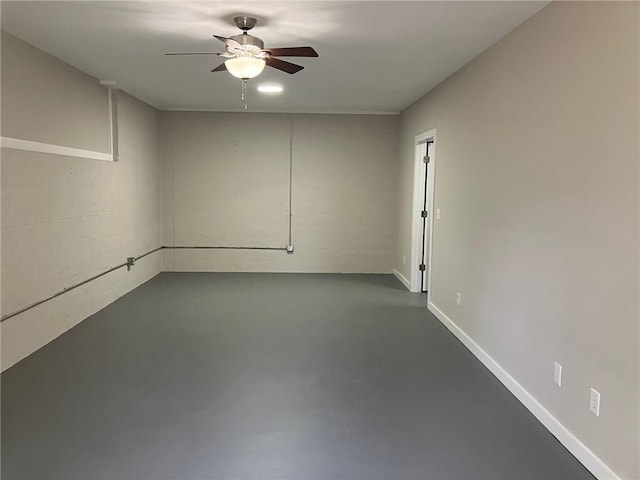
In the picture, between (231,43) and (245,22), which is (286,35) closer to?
(245,22)

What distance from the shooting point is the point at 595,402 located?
232 centimetres

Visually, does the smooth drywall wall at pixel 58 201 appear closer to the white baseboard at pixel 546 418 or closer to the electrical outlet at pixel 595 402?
the white baseboard at pixel 546 418

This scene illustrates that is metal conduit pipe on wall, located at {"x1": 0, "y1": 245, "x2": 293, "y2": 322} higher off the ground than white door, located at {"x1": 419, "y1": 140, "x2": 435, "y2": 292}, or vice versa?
white door, located at {"x1": 419, "y1": 140, "x2": 435, "y2": 292}

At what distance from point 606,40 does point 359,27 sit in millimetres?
1516

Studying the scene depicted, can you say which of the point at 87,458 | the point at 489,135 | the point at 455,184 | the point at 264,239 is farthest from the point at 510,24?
the point at 264,239

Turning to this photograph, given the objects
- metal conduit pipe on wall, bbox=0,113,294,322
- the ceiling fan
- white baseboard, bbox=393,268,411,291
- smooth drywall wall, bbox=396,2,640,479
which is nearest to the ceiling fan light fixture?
the ceiling fan

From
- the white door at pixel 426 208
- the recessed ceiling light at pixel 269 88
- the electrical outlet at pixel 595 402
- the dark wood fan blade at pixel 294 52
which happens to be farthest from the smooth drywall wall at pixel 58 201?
the electrical outlet at pixel 595 402

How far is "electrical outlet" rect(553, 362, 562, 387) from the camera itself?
2637 mm

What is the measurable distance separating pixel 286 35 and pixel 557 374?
281 centimetres

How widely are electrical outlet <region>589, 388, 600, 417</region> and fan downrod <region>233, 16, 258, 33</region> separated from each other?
9.41 feet

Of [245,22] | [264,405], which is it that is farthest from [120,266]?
[245,22]

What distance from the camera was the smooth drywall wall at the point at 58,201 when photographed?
355 centimetres

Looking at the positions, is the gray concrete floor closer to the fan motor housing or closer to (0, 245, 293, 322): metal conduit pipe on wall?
(0, 245, 293, 322): metal conduit pipe on wall

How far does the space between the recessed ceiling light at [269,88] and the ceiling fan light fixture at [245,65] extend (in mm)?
2066
